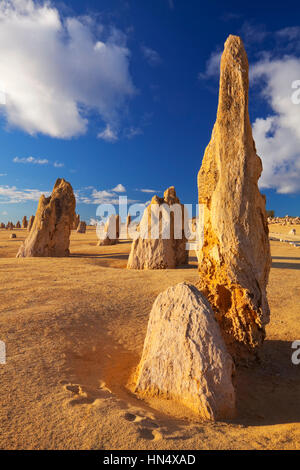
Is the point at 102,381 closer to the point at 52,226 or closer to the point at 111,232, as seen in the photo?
the point at 52,226

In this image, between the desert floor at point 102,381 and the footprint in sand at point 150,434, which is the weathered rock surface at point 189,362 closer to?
the desert floor at point 102,381

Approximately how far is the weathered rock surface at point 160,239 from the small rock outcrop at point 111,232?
989cm

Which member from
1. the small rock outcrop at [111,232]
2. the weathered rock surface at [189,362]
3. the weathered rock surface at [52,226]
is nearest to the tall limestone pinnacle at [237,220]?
the weathered rock surface at [189,362]

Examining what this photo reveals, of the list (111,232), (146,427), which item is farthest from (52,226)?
(146,427)

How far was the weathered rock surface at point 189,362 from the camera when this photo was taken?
2.75 meters

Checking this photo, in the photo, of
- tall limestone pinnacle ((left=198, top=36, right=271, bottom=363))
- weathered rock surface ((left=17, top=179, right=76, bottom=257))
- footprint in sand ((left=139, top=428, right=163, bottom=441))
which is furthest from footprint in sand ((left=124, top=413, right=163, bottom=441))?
weathered rock surface ((left=17, top=179, right=76, bottom=257))

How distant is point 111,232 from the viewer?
845 inches

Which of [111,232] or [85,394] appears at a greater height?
[111,232]

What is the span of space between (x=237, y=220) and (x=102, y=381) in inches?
104

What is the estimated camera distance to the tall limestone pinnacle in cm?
391

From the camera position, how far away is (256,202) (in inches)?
158

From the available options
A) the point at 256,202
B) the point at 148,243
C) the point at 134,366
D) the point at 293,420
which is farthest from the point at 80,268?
the point at 293,420
